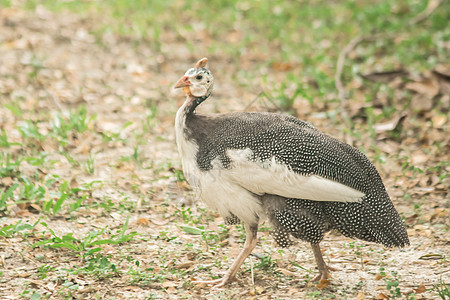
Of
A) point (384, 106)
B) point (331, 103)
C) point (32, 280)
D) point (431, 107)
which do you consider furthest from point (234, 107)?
point (32, 280)

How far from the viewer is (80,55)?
292 inches

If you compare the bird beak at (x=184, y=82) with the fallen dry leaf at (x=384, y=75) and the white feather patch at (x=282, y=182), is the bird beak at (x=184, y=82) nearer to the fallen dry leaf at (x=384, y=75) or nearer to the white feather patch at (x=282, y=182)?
the white feather patch at (x=282, y=182)

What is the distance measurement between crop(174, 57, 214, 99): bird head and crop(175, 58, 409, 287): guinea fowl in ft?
0.45

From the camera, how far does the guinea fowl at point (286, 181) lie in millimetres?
3426

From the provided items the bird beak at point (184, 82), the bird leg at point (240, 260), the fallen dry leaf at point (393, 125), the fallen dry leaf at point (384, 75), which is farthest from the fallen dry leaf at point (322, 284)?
the fallen dry leaf at point (384, 75)

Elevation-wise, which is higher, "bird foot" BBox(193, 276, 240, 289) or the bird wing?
the bird wing

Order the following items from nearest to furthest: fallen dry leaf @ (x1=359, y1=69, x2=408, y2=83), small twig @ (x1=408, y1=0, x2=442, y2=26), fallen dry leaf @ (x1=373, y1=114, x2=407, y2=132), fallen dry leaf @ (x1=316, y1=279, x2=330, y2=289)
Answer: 1. fallen dry leaf @ (x1=316, y1=279, x2=330, y2=289)
2. fallen dry leaf @ (x1=373, y1=114, x2=407, y2=132)
3. fallen dry leaf @ (x1=359, y1=69, x2=408, y2=83)
4. small twig @ (x1=408, y1=0, x2=442, y2=26)

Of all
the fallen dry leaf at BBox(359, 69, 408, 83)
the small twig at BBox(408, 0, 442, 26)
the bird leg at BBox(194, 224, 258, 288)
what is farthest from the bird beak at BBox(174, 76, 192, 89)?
the small twig at BBox(408, 0, 442, 26)

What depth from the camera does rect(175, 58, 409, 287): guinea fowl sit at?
343 cm

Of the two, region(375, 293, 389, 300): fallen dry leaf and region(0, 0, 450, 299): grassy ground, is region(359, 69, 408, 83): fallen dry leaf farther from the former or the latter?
region(375, 293, 389, 300): fallen dry leaf

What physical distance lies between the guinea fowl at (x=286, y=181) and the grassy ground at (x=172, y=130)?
0.37 m

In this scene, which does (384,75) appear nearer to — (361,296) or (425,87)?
(425,87)

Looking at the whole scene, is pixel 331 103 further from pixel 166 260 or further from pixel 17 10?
pixel 17 10

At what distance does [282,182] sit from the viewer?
134 inches
